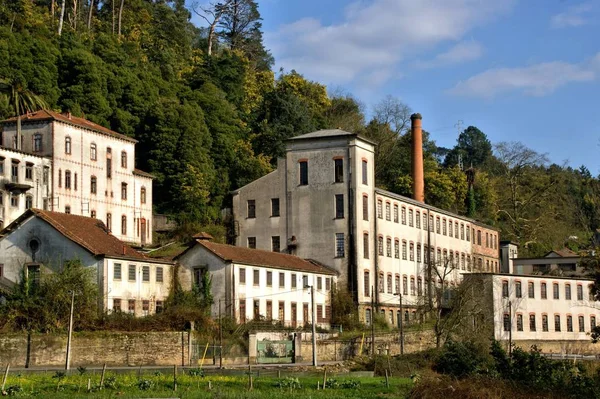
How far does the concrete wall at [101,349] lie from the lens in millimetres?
53656

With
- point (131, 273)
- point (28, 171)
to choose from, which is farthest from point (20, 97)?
point (131, 273)

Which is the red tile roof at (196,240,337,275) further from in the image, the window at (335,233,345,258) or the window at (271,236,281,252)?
the window at (271,236,281,252)

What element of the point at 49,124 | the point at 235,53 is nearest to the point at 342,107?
the point at 235,53

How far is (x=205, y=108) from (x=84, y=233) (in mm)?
39158

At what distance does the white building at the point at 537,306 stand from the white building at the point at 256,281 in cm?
1782

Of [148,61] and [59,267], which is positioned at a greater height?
[148,61]

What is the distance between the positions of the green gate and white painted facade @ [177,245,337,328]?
402 cm

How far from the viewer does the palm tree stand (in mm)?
80062

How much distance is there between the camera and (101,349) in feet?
181

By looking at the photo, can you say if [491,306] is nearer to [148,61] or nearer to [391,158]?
[391,158]

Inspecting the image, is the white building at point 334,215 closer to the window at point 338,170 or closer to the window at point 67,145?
the window at point 338,170

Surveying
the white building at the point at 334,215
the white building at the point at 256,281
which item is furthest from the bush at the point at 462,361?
the white building at the point at 334,215

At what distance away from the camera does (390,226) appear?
84.1 m

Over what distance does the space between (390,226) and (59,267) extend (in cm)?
3191
